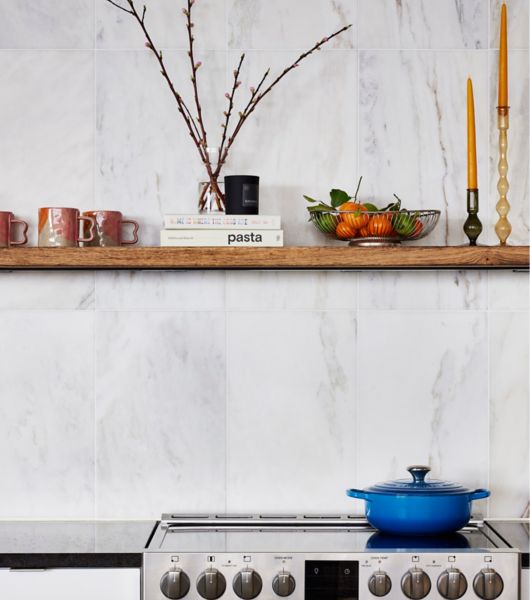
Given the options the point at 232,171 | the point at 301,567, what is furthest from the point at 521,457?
the point at 232,171

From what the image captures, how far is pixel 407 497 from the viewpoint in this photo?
1.82 metres

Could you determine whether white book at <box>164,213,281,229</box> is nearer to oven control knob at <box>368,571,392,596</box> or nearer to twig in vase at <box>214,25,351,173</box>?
twig in vase at <box>214,25,351,173</box>

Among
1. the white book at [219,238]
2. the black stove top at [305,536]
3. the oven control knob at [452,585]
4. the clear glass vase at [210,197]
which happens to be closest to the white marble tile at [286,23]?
the clear glass vase at [210,197]

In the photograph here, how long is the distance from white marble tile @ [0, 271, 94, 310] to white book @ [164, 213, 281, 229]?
1.08ft

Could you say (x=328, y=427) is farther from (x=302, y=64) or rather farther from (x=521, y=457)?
(x=302, y=64)

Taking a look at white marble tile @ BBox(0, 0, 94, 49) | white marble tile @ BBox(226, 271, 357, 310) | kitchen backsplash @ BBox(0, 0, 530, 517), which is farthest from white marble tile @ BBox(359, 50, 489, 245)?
white marble tile @ BBox(0, 0, 94, 49)

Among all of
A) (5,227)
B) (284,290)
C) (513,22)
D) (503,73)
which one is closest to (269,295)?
(284,290)

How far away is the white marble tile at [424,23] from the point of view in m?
2.10

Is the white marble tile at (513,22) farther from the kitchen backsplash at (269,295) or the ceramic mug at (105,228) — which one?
the ceramic mug at (105,228)

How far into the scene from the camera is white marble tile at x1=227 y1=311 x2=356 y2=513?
2.10 m

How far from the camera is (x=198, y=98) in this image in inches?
82.8

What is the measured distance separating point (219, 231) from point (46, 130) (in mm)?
549

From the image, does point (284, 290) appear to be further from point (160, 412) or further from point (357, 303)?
point (160, 412)

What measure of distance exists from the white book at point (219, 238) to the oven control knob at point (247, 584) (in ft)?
2.25
